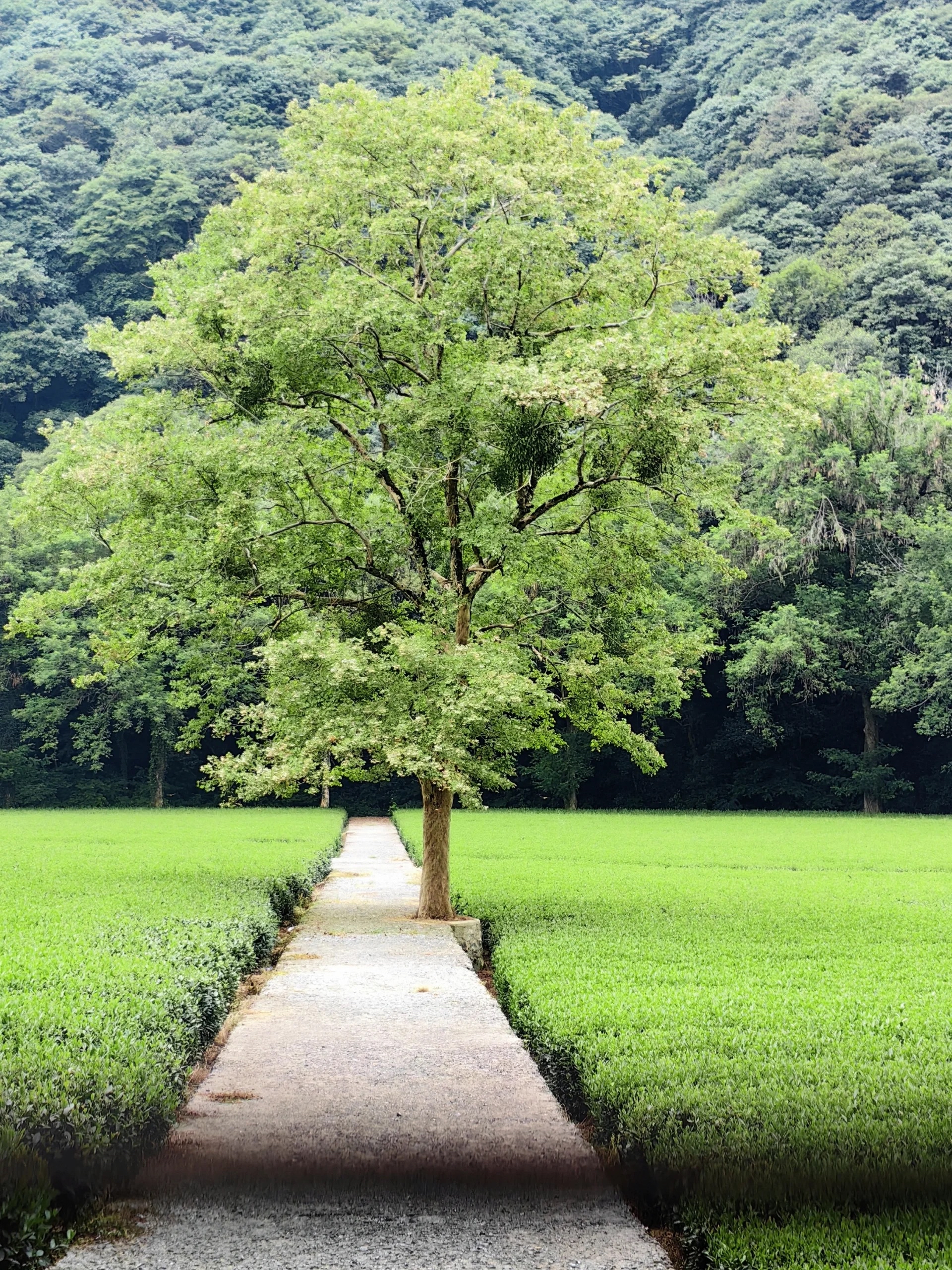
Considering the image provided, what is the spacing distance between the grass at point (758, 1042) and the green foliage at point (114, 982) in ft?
8.11

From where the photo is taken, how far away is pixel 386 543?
15102mm

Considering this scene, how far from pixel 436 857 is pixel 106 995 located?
7.88m

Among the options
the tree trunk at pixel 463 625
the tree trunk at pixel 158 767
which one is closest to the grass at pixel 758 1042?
the tree trunk at pixel 463 625

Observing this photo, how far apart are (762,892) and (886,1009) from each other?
9185 mm

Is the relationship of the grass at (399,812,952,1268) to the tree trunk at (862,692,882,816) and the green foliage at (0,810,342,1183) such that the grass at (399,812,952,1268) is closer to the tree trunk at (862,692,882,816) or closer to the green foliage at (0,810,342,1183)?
the green foliage at (0,810,342,1183)

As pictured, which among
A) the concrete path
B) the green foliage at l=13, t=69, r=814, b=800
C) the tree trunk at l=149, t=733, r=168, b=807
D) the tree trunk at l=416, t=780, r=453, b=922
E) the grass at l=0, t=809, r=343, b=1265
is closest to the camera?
the concrete path

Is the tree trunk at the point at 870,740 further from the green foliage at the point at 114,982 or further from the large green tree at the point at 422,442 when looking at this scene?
the large green tree at the point at 422,442

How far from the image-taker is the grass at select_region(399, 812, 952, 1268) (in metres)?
4.60

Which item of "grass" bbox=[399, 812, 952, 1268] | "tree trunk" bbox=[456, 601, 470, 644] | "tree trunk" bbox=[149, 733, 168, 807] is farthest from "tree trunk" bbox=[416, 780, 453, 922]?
"tree trunk" bbox=[149, 733, 168, 807]

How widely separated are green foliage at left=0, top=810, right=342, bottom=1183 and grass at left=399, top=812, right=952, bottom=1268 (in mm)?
2471

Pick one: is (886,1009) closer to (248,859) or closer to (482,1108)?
(482,1108)

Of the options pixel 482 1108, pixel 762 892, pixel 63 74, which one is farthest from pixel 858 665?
pixel 63 74

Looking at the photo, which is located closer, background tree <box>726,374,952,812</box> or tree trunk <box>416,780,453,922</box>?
tree trunk <box>416,780,453,922</box>

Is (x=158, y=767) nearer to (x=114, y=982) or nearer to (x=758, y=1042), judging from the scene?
(x=114, y=982)
